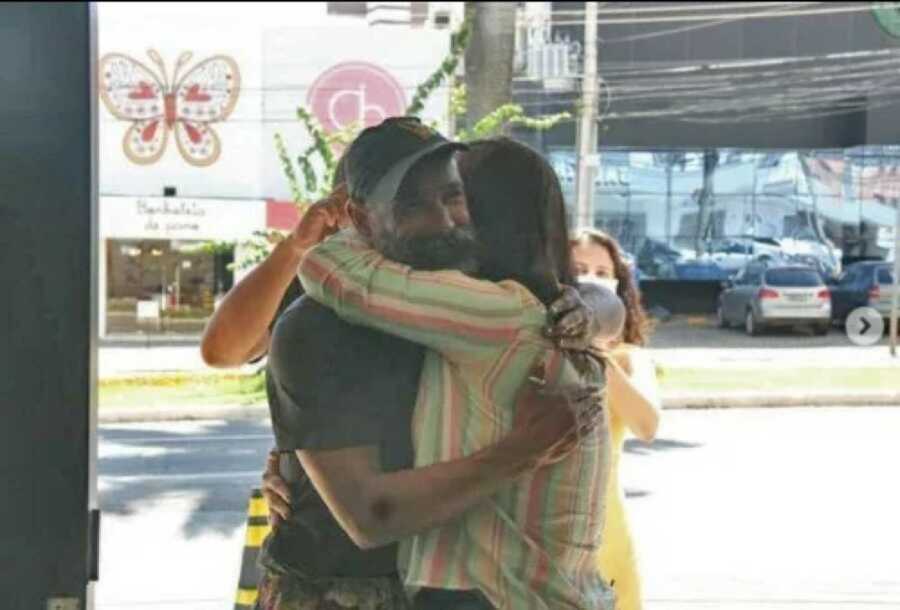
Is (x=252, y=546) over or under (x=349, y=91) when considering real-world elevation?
under

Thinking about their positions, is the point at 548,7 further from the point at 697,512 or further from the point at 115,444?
the point at 697,512

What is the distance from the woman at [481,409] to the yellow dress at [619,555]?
100 centimetres

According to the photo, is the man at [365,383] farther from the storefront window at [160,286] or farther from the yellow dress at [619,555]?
the storefront window at [160,286]

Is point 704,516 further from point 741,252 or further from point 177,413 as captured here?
point 741,252

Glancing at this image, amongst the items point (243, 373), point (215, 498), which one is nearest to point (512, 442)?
point (215, 498)

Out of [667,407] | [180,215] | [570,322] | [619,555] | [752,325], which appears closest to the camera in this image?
[570,322]

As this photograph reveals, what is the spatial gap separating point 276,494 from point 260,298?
1.64 feet

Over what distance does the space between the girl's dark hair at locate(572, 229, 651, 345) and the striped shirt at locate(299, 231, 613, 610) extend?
1526mm

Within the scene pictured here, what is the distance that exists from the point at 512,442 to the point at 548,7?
22972 mm

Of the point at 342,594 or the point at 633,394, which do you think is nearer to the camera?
the point at 342,594

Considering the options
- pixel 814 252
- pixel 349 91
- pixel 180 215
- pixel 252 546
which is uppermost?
pixel 349 91

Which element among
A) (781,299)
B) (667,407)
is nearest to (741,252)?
(781,299)

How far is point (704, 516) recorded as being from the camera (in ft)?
25.0

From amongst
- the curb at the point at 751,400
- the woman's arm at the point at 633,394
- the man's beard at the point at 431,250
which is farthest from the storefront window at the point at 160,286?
the man's beard at the point at 431,250
